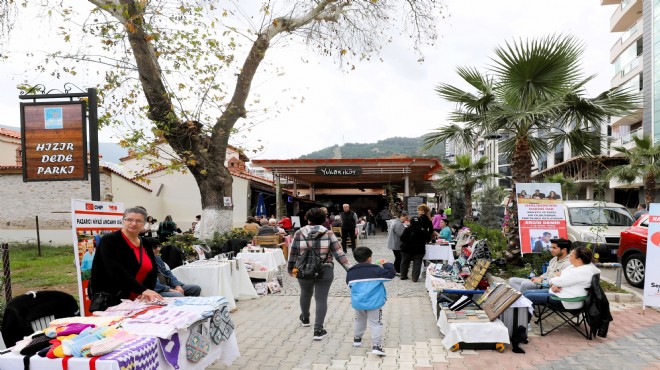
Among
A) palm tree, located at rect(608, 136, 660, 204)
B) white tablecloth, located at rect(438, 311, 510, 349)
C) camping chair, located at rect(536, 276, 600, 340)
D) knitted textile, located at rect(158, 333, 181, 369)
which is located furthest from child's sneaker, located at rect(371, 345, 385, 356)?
palm tree, located at rect(608, 136, 660, 204)

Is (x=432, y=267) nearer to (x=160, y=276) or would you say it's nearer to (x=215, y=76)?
(x=160, y=276)

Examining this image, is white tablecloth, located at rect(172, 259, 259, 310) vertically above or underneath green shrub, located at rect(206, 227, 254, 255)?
underneath

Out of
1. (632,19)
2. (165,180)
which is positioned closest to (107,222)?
(165,180)

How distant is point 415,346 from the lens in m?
5.32

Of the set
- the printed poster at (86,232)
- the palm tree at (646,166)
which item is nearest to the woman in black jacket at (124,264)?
the printed poster at (86,232)

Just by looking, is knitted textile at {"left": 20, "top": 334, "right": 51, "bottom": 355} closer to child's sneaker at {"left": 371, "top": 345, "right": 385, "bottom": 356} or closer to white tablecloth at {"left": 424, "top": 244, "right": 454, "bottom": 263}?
child's sneaker at {"left": 371, "top": 345, "right": 385, "bottom": 356}

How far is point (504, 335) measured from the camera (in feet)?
16.5

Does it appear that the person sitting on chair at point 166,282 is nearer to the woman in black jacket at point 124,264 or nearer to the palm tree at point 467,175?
the woman in black jacket at point 124,264

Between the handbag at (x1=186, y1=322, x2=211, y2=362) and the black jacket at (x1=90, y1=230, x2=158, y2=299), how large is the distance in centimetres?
67

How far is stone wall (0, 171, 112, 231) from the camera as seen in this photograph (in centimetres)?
1811

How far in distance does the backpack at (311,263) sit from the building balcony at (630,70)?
28.3 metres

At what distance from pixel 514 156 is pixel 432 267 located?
3485 mm

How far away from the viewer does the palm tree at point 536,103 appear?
9273 mm

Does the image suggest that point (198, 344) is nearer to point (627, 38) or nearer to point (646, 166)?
point (646, 166)
